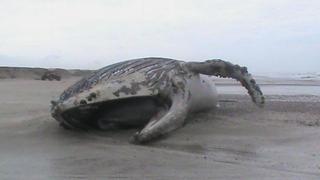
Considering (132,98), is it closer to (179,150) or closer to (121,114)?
(121,114)

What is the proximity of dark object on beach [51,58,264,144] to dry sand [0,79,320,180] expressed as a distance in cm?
20

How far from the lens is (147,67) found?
23.9 ft

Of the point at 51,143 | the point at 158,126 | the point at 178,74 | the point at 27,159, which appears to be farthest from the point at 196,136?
the point at 27,159

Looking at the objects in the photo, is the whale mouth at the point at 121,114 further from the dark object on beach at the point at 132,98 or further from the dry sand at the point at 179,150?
the dry sand at the point at 179,150

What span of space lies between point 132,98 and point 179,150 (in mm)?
1461

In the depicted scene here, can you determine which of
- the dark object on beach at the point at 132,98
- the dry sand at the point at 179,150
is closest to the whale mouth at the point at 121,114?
the dark object on beach at the point at 132,98

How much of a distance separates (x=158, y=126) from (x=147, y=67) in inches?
53.3

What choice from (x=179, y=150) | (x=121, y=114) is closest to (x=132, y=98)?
(x=121, y=114)

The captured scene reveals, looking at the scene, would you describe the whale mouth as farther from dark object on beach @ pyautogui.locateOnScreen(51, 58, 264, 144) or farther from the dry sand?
the dry sand

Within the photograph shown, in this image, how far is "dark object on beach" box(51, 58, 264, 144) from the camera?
21.5ft

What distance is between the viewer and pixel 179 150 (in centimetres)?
559

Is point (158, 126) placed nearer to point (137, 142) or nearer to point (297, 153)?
point (137, 142)

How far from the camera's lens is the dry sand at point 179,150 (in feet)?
14.8

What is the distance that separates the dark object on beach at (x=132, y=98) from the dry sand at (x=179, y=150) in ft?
0.64
